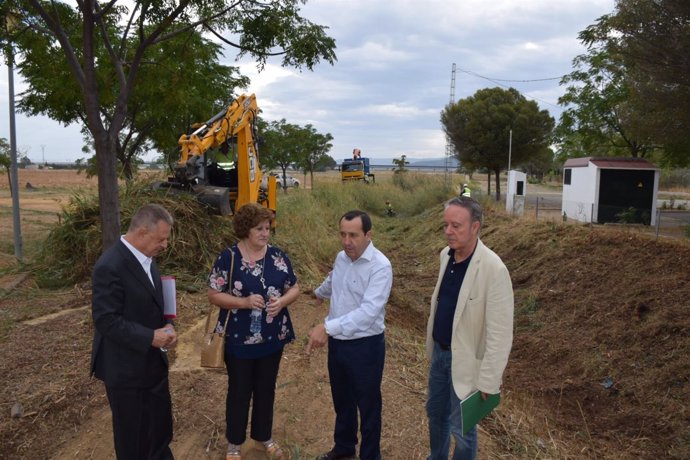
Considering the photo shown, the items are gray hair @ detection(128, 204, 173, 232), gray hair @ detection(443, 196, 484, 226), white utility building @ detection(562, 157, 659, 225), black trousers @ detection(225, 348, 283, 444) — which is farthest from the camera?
white utility building @ detection(562, 157, 659, 225)

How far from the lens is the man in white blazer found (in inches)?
122

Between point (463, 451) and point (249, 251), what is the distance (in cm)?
182

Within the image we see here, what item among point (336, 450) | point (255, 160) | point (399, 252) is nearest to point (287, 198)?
point (399, 252)

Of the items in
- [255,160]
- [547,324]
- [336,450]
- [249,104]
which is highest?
[249,104]

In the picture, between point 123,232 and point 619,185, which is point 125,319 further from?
point 619,185

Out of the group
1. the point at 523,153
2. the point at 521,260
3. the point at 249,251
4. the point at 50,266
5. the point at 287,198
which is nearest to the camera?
the point at 249,251

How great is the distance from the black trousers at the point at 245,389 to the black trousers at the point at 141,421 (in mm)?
409

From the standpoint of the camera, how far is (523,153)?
29.2m

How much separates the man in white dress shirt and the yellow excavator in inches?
238

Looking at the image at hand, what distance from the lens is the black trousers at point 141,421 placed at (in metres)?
3.10

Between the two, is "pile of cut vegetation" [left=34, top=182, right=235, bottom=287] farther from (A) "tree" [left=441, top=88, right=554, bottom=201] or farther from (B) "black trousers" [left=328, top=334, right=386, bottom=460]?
(A) "tree" [left=441, top=88, right=554, bottom=201]

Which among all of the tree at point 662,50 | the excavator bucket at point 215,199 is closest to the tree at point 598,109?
the tree at point 662,50

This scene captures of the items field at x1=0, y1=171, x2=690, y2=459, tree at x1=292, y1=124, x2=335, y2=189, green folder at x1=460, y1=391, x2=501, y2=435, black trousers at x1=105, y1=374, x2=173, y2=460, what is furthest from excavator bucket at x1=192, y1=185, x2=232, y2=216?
tree at x1=292, y1=124, x2=335, y2=189

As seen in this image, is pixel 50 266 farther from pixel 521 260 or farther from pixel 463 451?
pixel 521 260
